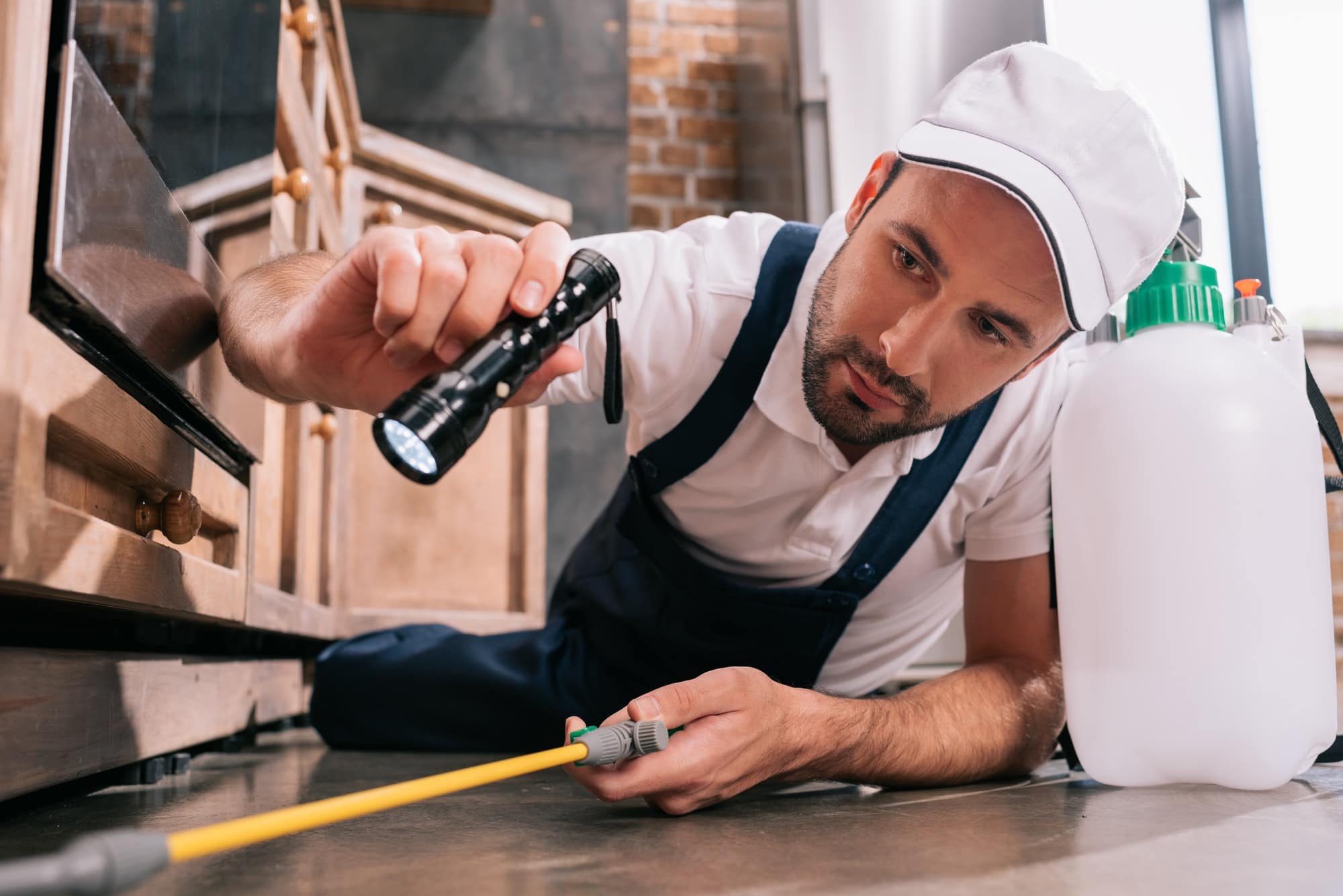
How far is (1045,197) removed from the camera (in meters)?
0.83

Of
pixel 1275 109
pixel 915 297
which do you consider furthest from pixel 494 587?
pixel 1275 109

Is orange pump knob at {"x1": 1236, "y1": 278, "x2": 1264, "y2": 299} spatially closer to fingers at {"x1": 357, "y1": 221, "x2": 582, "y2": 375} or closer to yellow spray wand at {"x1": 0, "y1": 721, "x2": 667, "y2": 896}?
fingers at {"x1": 357, "y1": 221, "x2": 582, "y2": 375}

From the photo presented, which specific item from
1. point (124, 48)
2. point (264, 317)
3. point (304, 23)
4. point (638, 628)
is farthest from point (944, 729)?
point (304, 23)

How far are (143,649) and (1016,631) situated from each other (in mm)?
905

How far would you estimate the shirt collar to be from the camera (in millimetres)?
1043

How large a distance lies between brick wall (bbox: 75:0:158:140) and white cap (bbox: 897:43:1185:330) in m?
0.58

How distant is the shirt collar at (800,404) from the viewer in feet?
3.42

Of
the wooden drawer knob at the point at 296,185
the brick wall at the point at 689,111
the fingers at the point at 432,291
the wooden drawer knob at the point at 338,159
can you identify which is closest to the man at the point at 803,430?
the fingers at the point at 432,291

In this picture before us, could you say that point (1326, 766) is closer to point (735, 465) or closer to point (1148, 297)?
point (1148, 297)

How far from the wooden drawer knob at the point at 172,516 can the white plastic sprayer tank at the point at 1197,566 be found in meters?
0.73

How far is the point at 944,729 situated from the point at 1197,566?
9.7 inches

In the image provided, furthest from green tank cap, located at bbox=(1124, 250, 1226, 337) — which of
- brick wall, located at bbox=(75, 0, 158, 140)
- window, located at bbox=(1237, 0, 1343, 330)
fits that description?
window, located at bbox=(1237, 0, 1343, 330)

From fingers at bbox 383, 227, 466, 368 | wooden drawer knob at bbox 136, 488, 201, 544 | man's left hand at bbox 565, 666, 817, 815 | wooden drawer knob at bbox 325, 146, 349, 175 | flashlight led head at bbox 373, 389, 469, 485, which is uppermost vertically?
wooden drawer knob at bbox 325, 146, 349, 175

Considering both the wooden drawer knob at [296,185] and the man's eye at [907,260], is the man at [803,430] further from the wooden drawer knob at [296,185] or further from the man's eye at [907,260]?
the wooden drawer knob at [296,185]
